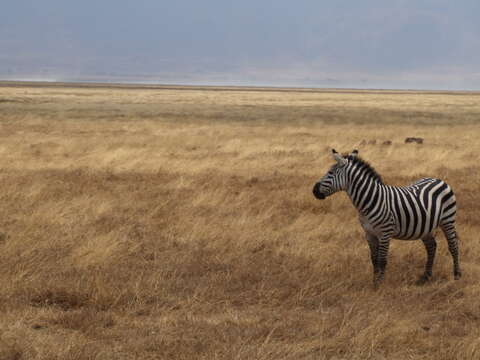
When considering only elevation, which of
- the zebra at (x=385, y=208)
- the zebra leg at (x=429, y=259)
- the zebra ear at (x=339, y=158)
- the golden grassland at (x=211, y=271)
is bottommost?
the golden grassland at (x=211, y=271)

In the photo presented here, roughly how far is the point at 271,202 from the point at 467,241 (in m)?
3.76

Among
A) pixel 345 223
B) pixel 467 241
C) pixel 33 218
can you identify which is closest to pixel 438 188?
pixel 467 241

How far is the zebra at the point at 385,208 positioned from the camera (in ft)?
26.3

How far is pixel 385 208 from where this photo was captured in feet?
26.3

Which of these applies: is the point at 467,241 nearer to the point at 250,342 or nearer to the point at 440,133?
the point at 250,342

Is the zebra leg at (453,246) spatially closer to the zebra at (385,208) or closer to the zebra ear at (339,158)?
the zebra at (385,208)

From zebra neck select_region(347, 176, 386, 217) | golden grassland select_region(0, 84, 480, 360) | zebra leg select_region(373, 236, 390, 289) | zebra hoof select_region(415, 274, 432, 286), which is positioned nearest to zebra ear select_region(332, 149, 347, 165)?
zebra neck select_region(347, 176, 386, 217)

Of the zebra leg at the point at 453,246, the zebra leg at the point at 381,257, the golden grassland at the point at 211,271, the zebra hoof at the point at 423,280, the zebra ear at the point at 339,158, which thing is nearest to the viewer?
the golden grassland at the point at 211,271

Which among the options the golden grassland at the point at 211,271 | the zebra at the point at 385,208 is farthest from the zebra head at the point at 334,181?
the golden grassland at the point at 211,271

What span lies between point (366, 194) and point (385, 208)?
251 millimetres

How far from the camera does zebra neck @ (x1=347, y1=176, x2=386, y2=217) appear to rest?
8039mm

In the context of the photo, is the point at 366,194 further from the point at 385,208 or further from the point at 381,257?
the point at 381,257

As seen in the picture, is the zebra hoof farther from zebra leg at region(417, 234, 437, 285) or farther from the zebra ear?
the zebra ear

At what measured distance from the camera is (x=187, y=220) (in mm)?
11195
